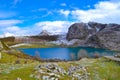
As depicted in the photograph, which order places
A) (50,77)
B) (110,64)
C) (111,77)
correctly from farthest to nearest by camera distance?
(110,64)
(111,77)
(50,77)

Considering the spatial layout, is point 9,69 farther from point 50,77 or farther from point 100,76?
point 100,76

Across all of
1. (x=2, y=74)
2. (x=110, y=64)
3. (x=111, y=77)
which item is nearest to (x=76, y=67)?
(x=111, y=77)

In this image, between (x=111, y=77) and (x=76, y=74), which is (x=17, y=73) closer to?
(x=76, y=74)

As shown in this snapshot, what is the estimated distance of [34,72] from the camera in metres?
37.1

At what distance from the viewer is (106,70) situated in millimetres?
44031

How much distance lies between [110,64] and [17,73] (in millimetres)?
20061

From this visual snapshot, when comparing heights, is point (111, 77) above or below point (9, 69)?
below

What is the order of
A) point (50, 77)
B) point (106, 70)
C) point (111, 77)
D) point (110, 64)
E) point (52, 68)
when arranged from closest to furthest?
point (50, 77) < point (52, 68) < point (111, 77) < point (106, 70) < point (110, 64)

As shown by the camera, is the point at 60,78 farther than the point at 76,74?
No

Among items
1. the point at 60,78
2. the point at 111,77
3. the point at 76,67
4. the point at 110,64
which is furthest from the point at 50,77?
the point at 110,64

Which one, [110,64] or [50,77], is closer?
[50,77]

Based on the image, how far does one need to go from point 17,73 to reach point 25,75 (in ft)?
4.50

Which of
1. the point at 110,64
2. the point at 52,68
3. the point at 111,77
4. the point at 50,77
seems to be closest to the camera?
the point at 50,77

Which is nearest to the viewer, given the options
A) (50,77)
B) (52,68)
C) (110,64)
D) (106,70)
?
(50,77)
